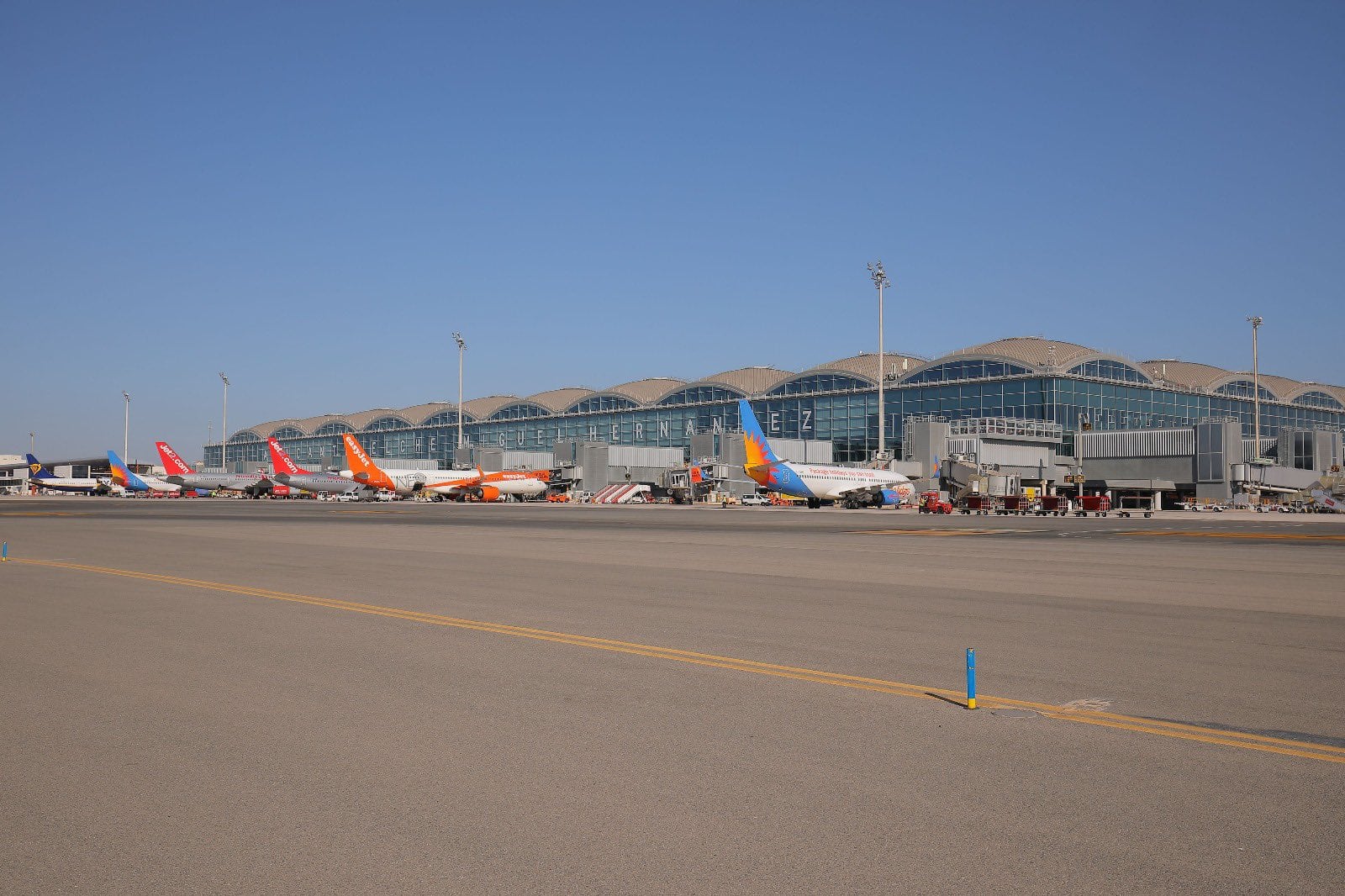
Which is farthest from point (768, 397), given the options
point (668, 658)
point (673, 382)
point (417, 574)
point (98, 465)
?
point (98, 465)

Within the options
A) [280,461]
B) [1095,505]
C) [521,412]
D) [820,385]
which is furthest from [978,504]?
[521,412]

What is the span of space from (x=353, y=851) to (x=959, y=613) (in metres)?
11.5

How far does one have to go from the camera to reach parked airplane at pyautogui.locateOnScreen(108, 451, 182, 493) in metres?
119

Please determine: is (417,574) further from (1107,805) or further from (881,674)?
(1107,805)

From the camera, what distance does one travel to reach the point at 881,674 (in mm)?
10609

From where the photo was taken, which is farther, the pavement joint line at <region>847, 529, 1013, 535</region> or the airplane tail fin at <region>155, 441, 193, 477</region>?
the airplane tail fin at <region>155, 441, 193, 477</region>

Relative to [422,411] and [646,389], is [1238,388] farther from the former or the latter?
[422,411]

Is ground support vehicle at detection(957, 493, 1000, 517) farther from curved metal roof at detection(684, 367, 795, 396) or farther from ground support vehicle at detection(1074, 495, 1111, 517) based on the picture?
curved metal roof at detection(684, 367, 795, 396)

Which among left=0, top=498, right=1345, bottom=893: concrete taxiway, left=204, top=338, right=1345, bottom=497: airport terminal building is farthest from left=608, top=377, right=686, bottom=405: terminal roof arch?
left=0, top=498, right=1345, bottom=893: concrete taxiway

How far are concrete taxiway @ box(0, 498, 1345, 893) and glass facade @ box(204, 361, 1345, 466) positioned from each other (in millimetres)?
74615

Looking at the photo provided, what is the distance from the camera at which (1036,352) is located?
320 ft

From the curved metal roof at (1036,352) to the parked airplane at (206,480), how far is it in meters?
76.7

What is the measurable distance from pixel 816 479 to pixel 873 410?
3377 centimetres

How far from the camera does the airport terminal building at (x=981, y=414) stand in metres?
90.8
